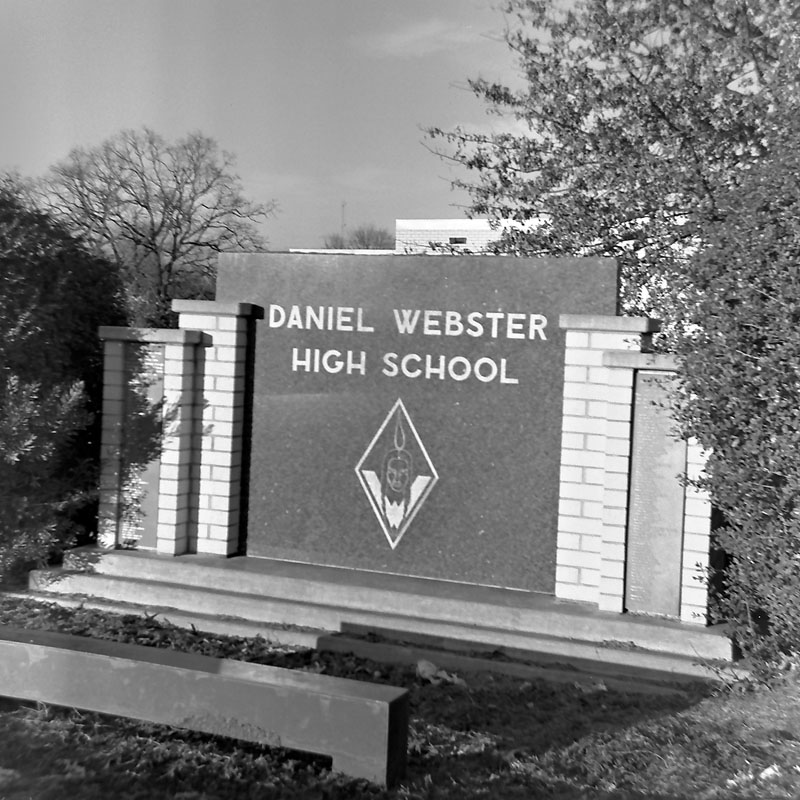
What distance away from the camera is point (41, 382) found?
28.7 feet

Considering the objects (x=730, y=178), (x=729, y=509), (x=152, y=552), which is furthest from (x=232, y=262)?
(x=730, y=178)

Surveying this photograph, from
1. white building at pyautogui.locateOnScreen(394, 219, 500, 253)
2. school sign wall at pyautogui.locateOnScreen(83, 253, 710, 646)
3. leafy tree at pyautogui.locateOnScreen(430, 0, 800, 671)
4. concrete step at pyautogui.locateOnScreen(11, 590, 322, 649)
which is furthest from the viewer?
white building at pyautogui.locateOnScreen(394, 219, 500, 253)

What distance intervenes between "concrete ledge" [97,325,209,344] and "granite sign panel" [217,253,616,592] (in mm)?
515

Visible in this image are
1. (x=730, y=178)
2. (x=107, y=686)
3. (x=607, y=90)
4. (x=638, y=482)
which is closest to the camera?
(x=107, y=686)

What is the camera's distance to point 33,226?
8766 mm

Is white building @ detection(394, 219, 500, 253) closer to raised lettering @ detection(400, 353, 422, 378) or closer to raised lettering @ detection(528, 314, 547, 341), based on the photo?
raised lettering @ detection(400, 353, 422, 378)

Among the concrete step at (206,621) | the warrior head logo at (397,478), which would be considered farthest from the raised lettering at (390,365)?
the concrete step at (206,621)

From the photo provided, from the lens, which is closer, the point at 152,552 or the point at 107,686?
the point at 107,686

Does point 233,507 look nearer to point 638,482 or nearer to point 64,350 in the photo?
point 64,350

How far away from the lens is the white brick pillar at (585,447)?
25.0ft

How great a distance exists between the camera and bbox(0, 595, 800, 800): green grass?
4.47m

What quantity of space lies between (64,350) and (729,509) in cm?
613

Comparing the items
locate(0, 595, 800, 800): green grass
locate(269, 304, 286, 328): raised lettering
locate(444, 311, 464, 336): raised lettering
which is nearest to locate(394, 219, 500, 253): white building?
locate(269, 304, 286, 328): raised lettering

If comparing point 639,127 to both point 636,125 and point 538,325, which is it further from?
point 538,325
